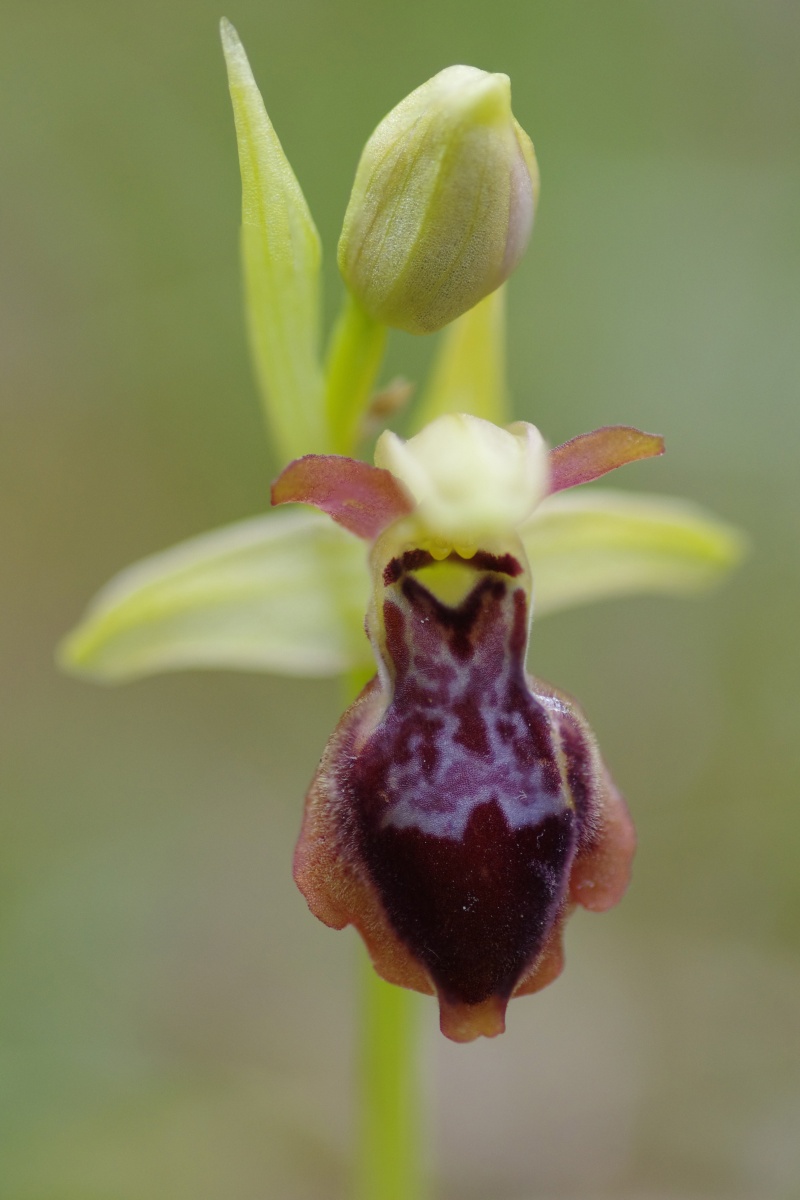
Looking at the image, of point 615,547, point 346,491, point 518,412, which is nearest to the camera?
point 346,491

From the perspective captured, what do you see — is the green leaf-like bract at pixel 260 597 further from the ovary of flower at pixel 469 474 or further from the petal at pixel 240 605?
the ovary of flower at pixel 469 474

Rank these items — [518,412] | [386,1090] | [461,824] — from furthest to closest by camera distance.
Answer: [518,412] → [386,1090] → [461,824]

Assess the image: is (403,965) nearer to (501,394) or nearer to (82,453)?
(501,394)

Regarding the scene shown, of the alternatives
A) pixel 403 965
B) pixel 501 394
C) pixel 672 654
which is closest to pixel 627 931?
pixel 672 654

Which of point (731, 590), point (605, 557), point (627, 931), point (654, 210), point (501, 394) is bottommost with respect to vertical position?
point (627, 931)

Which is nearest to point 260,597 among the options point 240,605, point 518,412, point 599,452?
point 240,605

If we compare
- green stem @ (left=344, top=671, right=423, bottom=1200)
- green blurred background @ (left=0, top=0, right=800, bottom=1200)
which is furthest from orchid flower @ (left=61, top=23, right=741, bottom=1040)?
green blurred background @ (left=0, top=0, right=800, bottom=1200)

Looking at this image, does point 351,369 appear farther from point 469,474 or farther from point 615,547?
point 615,547
